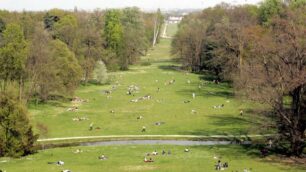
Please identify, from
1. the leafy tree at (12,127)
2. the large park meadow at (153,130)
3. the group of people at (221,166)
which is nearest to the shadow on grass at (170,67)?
the large park meadow at (153,130)

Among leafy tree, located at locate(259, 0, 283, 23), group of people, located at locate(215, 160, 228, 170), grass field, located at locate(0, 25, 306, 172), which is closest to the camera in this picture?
group of people, located at locate(215, 160, 228, 170)

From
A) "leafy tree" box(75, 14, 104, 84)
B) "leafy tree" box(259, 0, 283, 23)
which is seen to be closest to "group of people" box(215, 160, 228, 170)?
"leafy tree" box(75, 14, 104, 84)

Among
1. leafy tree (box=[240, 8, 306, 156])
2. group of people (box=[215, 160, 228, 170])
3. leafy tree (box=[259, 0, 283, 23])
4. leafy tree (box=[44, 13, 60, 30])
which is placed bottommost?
group of people (box=[215, 160, 228, 170])

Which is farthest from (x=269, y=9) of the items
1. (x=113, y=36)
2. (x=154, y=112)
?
(x=154, y=112)

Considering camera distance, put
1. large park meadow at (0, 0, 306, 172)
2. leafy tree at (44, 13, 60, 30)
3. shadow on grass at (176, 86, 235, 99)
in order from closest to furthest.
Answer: large park meadow at (0, 0, 306, 172)
shadow on grass at (176, 86, 235, 99)
leafy tree at (44, 13, 60, 30)

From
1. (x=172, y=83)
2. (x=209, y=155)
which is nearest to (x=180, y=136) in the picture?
(x=209, y=155)

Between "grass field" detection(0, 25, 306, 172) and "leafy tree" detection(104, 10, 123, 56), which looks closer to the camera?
"grass field" detection(0, 25, 306, 172)

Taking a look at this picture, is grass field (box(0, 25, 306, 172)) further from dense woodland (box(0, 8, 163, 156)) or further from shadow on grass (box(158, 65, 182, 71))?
shadow on grass (box(158, 65, 182, 71))
